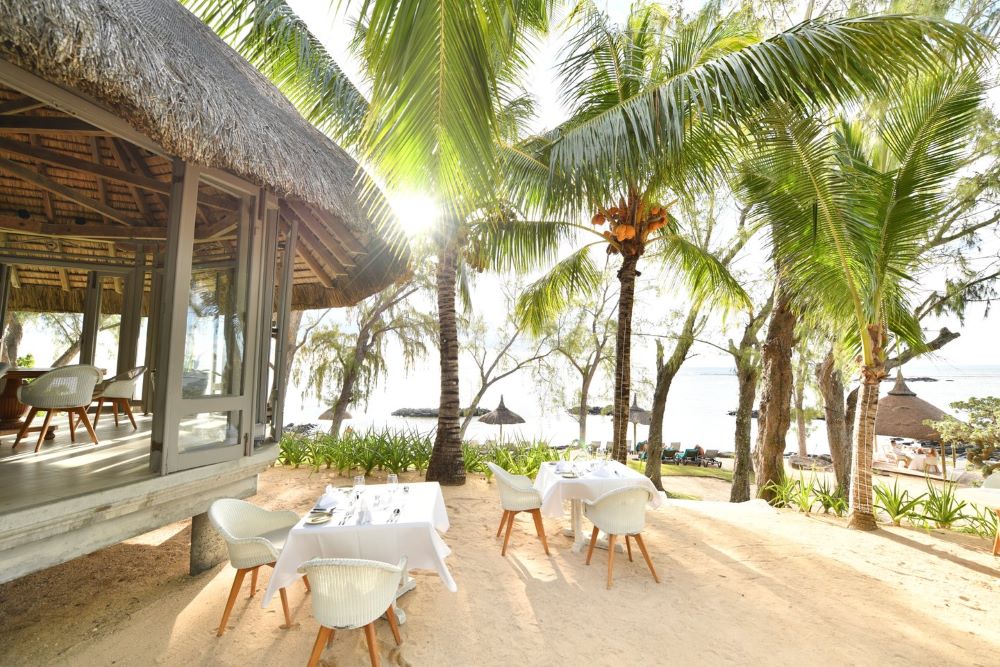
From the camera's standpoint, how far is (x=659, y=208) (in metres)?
6.42

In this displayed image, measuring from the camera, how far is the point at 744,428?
31.5ft

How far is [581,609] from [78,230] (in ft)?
21.5

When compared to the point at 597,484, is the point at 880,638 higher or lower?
lower

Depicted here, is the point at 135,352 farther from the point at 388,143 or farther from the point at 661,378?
the point at 661,378

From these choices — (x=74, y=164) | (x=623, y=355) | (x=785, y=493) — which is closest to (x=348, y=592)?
(x=74, y=164)

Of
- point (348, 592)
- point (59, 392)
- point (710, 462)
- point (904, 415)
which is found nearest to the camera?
point (348, 592)

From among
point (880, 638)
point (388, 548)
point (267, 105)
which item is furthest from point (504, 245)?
point (880, 638)

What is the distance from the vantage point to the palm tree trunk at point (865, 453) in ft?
17.3

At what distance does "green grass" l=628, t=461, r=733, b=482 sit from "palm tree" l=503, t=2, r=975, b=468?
31.6ft

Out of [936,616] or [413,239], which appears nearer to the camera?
[936,616]

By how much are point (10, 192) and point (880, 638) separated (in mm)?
9097

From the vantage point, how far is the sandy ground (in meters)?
2.84

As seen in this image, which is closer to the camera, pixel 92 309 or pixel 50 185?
pixel 50 185

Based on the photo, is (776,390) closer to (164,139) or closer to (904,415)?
(164,139)
